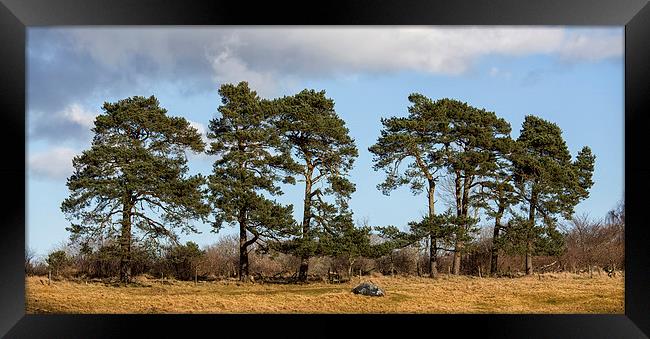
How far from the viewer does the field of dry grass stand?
8867 millimetres

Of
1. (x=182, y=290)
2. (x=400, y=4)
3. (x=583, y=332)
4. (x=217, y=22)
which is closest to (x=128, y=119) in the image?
(x=182, y=290)

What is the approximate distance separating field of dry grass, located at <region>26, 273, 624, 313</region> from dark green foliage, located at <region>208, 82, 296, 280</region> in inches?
38.5

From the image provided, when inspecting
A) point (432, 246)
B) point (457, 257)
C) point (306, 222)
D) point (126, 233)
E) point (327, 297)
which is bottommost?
point (327, 297)

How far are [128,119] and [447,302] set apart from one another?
5.65 m

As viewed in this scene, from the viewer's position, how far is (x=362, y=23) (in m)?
5.43

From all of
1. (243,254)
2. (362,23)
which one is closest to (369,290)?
(243,254)

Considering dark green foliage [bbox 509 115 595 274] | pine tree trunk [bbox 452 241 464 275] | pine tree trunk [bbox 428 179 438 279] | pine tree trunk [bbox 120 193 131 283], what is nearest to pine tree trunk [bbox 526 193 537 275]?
dark green foliage [bbox 509 115 595 274]

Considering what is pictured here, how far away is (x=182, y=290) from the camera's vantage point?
399 inches

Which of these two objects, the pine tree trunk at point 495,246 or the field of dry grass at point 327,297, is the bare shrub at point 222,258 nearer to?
the field of dry grass at point 327,297

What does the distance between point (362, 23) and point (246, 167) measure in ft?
18.8

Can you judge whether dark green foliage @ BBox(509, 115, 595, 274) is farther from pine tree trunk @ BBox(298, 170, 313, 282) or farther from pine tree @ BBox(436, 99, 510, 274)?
pine tree trunk @ BBox(298, 170, 313, 282)

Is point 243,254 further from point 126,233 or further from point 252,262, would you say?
point 126,233

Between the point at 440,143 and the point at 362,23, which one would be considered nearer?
the point at 362,23

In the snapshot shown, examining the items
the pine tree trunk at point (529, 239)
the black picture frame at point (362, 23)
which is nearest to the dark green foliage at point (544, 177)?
the pine tree trunk at point (529, 239)
